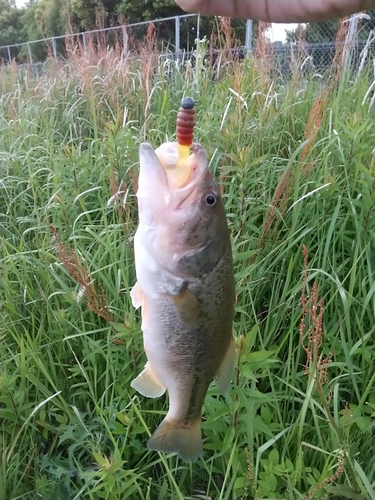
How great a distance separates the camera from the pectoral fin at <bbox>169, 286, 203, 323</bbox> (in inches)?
37.3

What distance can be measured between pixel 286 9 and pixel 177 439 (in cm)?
111

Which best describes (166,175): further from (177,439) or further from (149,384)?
(177,439)

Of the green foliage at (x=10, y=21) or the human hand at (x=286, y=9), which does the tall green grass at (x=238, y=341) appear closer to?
the human hand at (x=286, y=9)

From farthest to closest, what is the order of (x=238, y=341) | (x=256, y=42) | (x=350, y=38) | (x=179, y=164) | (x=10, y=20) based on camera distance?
(x=10, y=20), (x=256, y=42), (x=350, y=38), (x=238, y=341), (x=179, y=164)

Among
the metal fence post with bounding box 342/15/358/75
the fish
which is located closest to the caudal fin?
the fish

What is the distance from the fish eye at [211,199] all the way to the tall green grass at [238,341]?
48cm

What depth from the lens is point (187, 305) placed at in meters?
0.95

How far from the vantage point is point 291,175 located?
7.25ft

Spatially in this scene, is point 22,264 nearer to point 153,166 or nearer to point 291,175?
point 291,175

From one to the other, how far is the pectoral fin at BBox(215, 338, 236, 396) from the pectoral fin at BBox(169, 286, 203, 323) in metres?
0.13

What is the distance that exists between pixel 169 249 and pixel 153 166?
0.56ft

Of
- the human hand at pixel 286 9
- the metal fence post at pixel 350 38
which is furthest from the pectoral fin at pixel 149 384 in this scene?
the metal fence post at pixel 350 38

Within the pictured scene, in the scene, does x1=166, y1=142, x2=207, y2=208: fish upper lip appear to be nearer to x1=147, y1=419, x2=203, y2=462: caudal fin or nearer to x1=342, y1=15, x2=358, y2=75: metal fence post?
x1=147, y1=419, x2=203, y2=462: caudal fin

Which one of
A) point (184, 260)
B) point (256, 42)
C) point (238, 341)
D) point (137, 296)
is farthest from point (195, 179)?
point (256, 42)
